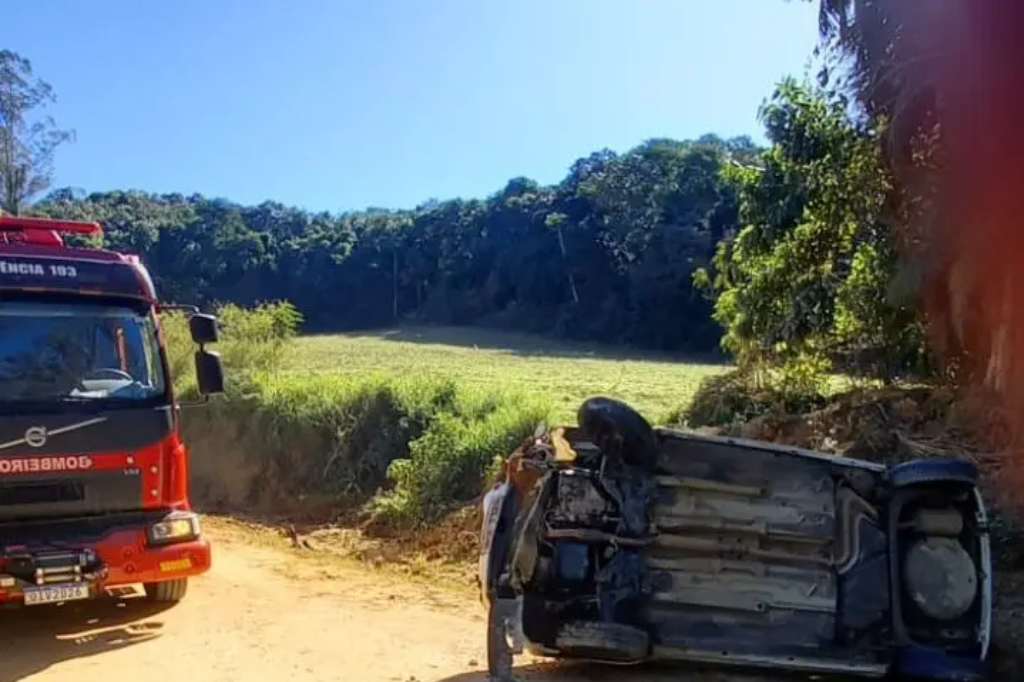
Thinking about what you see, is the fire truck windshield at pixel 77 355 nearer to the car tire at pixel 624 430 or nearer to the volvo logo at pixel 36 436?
the volvo logo at pixel 36 436

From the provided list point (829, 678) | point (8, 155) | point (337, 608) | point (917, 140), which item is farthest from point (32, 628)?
point (8, 155)

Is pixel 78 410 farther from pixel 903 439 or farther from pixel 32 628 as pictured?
pixel 903 439

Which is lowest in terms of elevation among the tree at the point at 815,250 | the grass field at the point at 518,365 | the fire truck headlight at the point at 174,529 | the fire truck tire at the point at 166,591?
the fire truck tire at the point at 166,591

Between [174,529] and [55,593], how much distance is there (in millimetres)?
925

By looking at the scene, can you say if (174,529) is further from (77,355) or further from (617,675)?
(617,675)

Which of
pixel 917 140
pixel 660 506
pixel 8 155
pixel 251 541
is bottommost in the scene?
pixel 251 541

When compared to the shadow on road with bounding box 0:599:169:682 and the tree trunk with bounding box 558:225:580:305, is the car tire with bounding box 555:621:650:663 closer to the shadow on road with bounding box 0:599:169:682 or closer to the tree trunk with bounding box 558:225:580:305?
the shadow on road with bounding box 0:599:169:682

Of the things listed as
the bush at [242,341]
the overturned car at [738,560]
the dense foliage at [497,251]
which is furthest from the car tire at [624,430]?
the dense foliage at [497,251]

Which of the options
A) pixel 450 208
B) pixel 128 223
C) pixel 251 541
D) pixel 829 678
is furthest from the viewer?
pixel 450 208

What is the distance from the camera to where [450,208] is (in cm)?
7894

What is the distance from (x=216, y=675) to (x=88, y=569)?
1327 millimetres

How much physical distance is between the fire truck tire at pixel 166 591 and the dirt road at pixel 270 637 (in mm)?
102

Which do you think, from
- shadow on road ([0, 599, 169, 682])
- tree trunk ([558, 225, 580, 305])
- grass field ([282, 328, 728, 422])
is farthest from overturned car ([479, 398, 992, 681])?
tree trunk ([558, 225, 580, 305])

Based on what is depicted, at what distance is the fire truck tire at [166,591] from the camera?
7.86m
